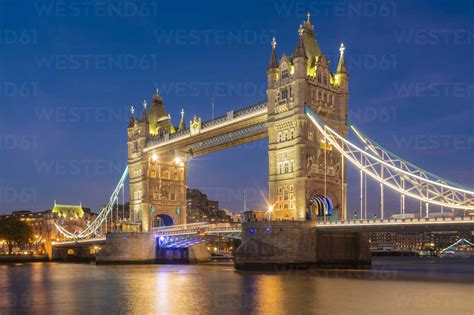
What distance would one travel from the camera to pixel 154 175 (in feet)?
272

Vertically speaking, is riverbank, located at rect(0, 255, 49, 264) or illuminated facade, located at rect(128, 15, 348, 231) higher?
illuminated facade, located at rect(128, 15, 348, 231)

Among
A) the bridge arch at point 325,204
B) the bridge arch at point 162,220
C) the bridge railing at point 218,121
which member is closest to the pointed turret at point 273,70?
the bridge railing at point 218,121

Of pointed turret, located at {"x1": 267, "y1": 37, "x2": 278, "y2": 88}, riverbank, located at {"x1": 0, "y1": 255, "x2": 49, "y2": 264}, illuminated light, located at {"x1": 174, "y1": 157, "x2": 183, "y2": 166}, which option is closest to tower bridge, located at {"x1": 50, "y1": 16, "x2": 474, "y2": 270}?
pointed turret, located at {"x1": 267, "y1": 37, "x2": 278, "y2": 88}

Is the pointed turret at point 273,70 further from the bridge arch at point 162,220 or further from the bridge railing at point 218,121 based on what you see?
the bridge arch at point 162,220

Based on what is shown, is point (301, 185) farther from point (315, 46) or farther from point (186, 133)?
point (186, 133)

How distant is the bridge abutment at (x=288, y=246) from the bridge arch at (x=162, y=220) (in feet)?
108

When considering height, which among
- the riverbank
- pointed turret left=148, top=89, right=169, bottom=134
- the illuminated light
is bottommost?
the riverbank

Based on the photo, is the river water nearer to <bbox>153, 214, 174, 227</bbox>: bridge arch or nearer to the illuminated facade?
the illuminated facade

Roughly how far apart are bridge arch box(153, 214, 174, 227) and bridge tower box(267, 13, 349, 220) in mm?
30621

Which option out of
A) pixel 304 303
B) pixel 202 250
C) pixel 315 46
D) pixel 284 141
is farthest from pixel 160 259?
pixel 304 303

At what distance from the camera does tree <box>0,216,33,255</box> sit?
111 meters

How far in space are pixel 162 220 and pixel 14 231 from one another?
3988 centimetres

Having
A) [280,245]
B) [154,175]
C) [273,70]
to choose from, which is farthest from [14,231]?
[280,245]

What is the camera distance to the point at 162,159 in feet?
273
